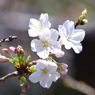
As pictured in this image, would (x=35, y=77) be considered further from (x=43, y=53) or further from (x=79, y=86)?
(x=79, y=86)

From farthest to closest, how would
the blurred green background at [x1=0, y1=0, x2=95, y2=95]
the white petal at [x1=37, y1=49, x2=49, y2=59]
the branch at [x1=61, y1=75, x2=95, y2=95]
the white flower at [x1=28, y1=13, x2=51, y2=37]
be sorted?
1. the blurred green background at [x1=0, y1=0, x2=95, y2=95]
2. the branch at [x1=61, y1=75, x2=95, y2=95]
3. the white flower at [x1=28, y1=13, x2=51, y2=37]
4. the white petal at [x1=37, y1=49, x2=49, y2=59]

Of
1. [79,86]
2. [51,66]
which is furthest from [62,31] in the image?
[79,86]

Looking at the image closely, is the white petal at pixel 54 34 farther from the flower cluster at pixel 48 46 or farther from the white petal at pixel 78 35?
the white petal at pixel 78 35

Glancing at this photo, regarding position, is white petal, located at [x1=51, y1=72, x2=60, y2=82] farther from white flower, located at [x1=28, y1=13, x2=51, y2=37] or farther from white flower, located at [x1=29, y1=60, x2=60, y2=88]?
white flower, located at [x1=28, y1=13, x2=51, y2=37]

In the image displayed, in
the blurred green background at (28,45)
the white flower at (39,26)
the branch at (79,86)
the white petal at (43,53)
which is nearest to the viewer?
the white petal at (43,53)

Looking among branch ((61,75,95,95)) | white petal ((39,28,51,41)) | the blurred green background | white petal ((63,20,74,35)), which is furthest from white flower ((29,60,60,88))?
the blurred green background

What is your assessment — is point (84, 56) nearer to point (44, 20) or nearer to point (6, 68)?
point (6, 68)

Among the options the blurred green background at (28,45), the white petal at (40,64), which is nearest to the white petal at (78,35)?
the white petal at (40,64)
